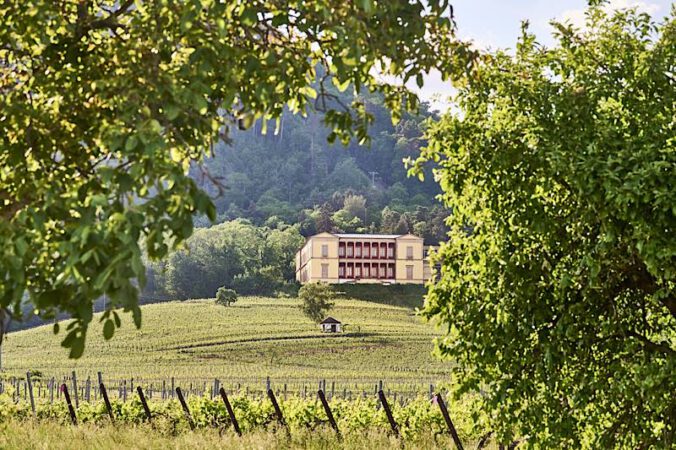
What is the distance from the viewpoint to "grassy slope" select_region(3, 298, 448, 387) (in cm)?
6888

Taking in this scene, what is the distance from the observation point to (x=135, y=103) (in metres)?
4.97

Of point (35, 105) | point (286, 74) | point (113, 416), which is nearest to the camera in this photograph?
point (286, 74)

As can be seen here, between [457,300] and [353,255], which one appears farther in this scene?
[353,255]

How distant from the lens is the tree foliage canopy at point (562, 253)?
9336 millimetres

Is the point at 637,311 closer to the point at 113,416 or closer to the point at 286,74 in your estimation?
the point at 286,74

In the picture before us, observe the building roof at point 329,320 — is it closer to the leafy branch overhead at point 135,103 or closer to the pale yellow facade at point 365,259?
the pale yellow facade at point 365,259

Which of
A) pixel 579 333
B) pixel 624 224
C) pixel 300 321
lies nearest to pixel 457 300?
pixel 579 333

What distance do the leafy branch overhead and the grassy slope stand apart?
5498cm

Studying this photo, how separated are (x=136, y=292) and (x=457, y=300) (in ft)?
22.0

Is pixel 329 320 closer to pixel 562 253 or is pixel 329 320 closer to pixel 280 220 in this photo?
pixel 280 220

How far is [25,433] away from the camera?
16.1 m

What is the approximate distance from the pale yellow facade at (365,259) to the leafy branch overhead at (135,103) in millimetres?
121554

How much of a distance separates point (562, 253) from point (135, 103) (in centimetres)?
625

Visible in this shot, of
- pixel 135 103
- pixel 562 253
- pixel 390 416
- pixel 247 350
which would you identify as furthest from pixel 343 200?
pixel 135 103
